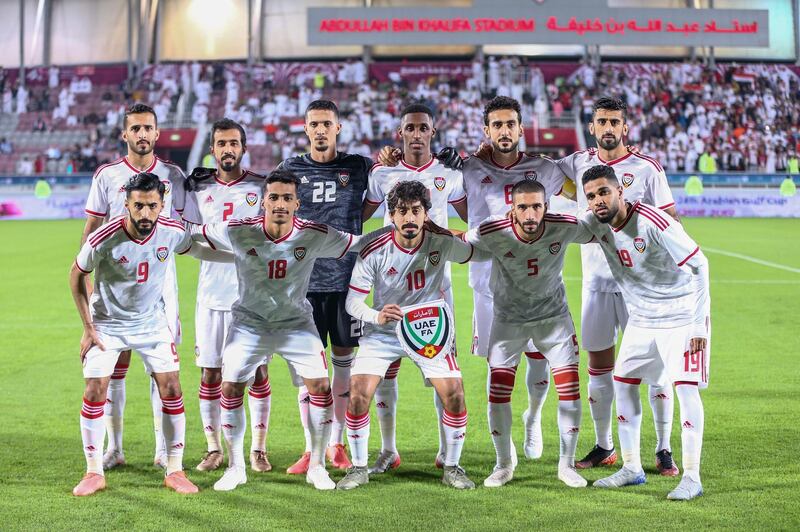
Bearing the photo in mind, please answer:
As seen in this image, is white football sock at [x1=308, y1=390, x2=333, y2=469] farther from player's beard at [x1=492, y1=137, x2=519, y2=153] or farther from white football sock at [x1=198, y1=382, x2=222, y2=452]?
player's beard at [x1=492, y1=137, x2=519, y2=153]

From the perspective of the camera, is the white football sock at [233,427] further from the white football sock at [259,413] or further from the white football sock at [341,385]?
the white football sock at [341,385]

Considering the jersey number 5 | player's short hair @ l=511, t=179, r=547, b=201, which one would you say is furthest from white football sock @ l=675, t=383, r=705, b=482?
the jersey number 5

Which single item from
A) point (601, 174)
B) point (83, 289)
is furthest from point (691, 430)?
point (83, 289)

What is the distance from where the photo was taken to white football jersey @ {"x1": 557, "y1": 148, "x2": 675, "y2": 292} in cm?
593

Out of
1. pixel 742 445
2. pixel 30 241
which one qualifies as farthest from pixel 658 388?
pixel 30 241

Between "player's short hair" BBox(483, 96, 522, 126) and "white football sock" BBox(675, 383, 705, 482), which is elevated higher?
"player's short hair" BBox(483, 96, 522, 126)

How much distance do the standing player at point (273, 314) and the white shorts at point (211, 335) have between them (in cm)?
50

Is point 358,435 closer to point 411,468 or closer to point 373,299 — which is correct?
point 411,468

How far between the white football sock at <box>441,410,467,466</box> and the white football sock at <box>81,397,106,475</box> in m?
1.98

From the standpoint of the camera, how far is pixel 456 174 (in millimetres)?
6094

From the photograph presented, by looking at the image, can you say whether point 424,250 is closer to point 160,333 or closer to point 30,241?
point 160,333

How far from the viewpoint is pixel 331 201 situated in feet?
19.5

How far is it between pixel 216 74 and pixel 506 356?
3359 cm

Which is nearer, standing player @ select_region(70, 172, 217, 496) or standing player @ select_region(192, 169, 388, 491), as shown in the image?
standing player @ select_region(70, 172, 217, 496)
